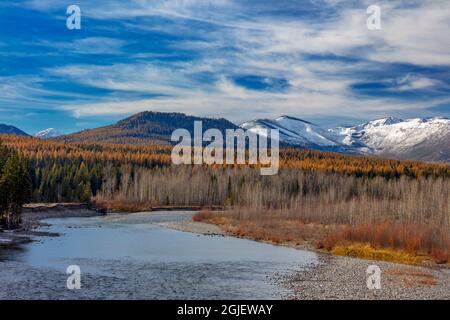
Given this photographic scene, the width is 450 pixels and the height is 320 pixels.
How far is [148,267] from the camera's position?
43781 millimetres

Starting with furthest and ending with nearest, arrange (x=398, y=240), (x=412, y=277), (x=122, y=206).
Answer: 1. (x=122, y=206)
2. (x=398, y=240)
3. (x=412, y=277)

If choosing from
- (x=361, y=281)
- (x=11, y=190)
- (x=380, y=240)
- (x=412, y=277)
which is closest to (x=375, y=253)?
(x=380, y=240)

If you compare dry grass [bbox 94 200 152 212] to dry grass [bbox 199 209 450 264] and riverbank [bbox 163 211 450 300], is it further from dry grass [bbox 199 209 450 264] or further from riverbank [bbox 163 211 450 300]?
riverbank [bbox 163 211 450 300]

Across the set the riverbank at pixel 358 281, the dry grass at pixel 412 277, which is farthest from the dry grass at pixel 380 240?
the dry grass at pixel 412 277

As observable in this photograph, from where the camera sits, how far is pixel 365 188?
152125 millimetres

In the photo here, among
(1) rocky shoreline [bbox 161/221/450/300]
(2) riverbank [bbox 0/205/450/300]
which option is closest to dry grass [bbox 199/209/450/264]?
(2) riverbank [bbox 0/205/450/300]

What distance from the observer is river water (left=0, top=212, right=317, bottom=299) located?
3344 cm

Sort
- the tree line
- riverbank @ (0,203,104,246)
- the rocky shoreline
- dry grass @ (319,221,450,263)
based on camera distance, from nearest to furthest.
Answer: the rocky shoreline < dry grass @ (319,221,450,263) < riverbank @ (0,203,104,246) < the tree line

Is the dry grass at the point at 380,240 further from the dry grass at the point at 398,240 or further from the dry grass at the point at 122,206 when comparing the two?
the dry grass at the point at 122,206

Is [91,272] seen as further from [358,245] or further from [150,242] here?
[358,245]

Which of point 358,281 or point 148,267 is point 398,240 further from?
point 148,267
